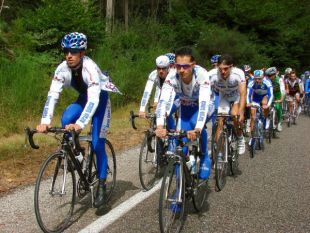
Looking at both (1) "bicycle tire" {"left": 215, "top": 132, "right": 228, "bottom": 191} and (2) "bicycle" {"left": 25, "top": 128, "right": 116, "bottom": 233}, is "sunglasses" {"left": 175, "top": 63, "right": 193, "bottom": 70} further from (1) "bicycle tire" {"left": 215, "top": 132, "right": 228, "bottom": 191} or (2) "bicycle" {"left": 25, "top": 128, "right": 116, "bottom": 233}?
(1) "bicycle tire" {"left": 215, "top": 132, "right": 228, "bottom": 191}

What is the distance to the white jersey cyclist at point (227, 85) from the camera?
816 centimetres

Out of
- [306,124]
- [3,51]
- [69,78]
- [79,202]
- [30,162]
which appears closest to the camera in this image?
[69,78]

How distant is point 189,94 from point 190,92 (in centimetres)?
5

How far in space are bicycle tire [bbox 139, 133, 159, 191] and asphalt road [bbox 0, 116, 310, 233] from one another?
218mm

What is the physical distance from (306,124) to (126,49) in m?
9.56

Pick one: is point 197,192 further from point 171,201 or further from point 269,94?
point 269,94

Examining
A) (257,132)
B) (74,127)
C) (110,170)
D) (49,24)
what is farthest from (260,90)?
(49,24)

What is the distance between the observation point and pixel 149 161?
6.98 meters

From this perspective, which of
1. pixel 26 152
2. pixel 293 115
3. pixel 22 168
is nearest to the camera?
pixel 22 168

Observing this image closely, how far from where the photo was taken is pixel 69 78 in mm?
5266

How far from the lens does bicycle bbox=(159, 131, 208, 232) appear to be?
4499mm

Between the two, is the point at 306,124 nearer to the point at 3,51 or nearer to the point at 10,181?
the point at 3,51

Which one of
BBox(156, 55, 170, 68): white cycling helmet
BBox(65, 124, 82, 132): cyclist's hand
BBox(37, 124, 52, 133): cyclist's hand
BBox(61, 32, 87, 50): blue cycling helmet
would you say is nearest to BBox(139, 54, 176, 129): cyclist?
BBox(156, 55, 170, 68): white cycling helmet

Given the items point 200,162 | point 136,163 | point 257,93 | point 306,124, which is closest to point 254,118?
point 257,93
